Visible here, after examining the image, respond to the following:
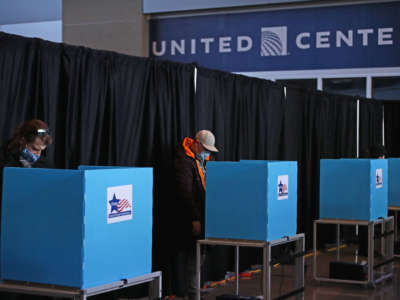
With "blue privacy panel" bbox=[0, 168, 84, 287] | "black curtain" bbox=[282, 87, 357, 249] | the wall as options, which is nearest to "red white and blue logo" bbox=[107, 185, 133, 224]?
"blue privacy panel" bbox=[0, 168, 84, 287]

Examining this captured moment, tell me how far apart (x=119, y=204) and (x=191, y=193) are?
7.88 ft

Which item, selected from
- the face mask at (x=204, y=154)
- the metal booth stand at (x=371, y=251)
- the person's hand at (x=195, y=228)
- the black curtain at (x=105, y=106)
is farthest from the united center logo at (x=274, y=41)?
the person's hand at (x=195, y=228)

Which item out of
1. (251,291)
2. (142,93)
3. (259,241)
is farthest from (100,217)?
(251,291)

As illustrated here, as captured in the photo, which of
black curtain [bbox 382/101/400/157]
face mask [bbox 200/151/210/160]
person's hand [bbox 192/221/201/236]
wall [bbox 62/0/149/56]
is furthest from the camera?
wall [bbox 62/0/149/56]

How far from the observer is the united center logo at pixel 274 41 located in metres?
11.4

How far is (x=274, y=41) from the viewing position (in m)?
11.5

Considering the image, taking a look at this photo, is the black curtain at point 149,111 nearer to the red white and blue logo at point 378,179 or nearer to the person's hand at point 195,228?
the person's hand at point 195,228

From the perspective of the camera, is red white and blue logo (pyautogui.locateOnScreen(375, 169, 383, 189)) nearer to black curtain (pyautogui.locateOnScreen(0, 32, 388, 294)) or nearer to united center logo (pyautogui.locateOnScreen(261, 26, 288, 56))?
black curtain (pyautogui.locateOnScreen(0, 32, 388, 294))

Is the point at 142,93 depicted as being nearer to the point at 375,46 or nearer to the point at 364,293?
the point at 364,293

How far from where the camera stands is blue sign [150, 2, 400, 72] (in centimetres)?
1090

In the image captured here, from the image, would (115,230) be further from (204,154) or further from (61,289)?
(204,154)

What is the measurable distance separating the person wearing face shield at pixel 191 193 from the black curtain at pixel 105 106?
0.59 ft

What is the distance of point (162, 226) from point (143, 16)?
7.38m

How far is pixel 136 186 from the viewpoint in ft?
9.46
